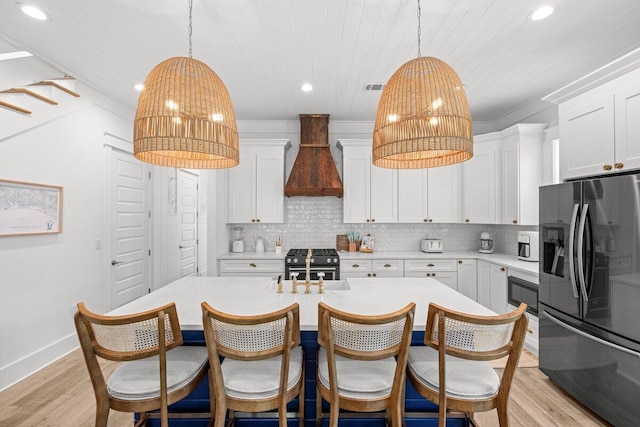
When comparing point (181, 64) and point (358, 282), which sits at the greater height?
point (181, 64)

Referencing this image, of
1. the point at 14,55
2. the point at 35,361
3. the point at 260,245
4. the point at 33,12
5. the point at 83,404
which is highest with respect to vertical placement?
the point at 33,12

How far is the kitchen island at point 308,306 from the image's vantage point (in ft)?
6.13

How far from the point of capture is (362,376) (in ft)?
5.17

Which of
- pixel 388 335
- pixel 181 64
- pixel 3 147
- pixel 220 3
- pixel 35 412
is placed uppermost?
pixel 220 3

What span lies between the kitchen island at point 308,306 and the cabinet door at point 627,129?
4.57 feet

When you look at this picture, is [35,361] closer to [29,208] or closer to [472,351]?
[29,208]

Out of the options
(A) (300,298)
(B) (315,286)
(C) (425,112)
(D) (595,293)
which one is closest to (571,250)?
(D) (595,293)

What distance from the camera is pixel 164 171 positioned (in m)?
5.05

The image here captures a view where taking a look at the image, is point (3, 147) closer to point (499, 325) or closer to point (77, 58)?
point (77, 58)

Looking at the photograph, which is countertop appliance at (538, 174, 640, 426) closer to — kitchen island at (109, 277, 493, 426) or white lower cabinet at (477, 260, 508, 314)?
kitchen island at (109, 277, 493, 426)

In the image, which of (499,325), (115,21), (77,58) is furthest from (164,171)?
(499,325)

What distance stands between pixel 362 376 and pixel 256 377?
499 millimetres

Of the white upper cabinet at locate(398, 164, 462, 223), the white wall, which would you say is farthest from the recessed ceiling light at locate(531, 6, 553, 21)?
the white wall

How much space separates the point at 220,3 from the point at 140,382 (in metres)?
2.30
